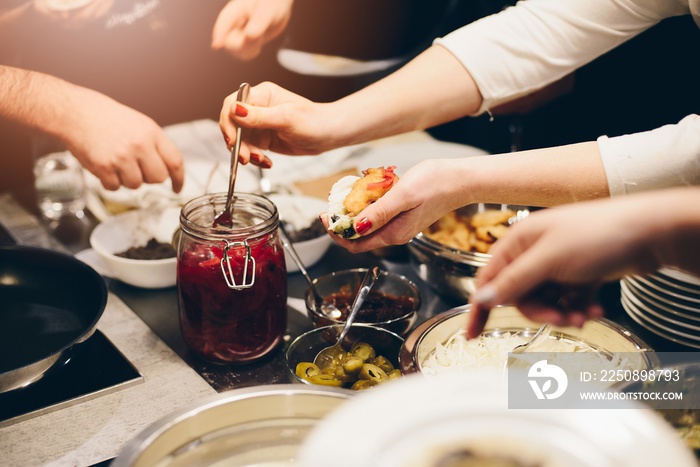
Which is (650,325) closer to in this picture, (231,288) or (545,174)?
(545,174)

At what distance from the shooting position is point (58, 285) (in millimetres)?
1583

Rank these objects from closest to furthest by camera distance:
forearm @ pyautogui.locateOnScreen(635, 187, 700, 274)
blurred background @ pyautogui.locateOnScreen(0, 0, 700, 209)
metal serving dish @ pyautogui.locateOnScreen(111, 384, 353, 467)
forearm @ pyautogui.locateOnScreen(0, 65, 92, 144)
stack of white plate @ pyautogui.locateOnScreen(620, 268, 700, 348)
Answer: forearm @ pyautogui.locateOnScreen(635, 187, 700, 274)
metal serving dish @ pyautogui.locateOnScreen(111, 384, 353, 467)
stack of white plate @ pyautogui.locateOnScreen(620, 268, 700, 348)
forearm @ pyautogui.locateOnScreen(0, 65, 92, 144)
blurred background @ pyautogui.locateOnScreen(0, 0, 700, 209)

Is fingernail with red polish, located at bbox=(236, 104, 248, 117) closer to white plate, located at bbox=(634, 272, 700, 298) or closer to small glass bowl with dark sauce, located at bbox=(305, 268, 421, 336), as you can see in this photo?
small glass bowl with dark sauce, located at bbox=(305, 268, 421, 336)

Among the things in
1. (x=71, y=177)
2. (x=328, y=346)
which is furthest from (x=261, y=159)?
(x=71, y=177)

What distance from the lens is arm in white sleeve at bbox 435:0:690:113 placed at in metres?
1.72

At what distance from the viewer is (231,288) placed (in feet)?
4.48

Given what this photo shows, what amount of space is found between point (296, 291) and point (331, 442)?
1.10m

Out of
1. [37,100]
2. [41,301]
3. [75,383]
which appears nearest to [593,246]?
[75,383]

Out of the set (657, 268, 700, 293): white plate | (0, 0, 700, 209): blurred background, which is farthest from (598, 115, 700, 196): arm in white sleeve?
(0, 0, 700, 209): blurred background

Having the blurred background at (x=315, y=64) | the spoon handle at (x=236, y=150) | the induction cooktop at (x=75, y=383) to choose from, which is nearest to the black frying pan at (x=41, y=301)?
the induction cooktop at (x=75, y=383)

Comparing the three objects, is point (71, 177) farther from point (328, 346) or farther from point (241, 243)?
point (328, 346)

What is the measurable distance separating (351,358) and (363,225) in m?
0.25

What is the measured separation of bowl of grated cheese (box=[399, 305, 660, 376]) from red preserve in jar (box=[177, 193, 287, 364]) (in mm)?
312

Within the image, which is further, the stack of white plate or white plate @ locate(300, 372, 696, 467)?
the stack of white plate
